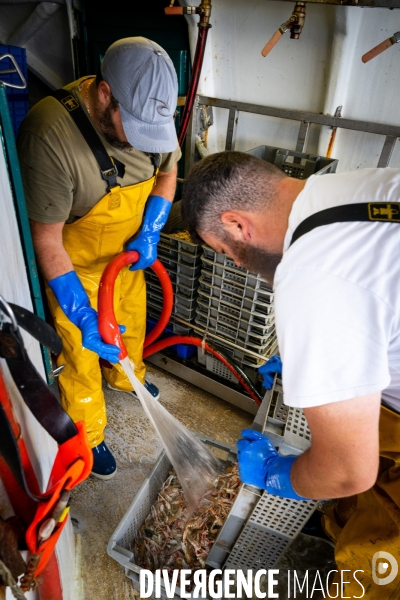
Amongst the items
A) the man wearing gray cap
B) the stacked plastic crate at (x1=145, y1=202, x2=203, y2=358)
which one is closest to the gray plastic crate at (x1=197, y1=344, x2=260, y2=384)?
the stacked plastic crate at (x1=145, y1=202, x2=203, y2=358)

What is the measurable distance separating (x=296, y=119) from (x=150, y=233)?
1251 millimetres

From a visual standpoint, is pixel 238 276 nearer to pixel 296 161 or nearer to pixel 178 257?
pixel 178 257

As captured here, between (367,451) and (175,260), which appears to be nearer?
(367,451)

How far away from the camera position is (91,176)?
1924mm

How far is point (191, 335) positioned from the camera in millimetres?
2945

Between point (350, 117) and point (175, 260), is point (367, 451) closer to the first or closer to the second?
point (175, 260)

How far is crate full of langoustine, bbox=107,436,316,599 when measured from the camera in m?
1.61

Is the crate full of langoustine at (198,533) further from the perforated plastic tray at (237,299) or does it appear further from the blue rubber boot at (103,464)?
the perforated plastic tray at (237,299)

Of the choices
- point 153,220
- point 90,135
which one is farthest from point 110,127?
point 153,220

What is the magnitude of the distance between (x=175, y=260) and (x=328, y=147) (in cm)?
131

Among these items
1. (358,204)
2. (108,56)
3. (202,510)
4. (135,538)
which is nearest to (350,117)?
(108,56)

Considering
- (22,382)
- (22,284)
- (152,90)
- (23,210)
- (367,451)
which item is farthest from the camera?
(152,90)

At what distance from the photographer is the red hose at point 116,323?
1.90 metres

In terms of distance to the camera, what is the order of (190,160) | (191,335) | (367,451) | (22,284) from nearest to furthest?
(367,451) < (22,284) < (191,335) < (190,160)
